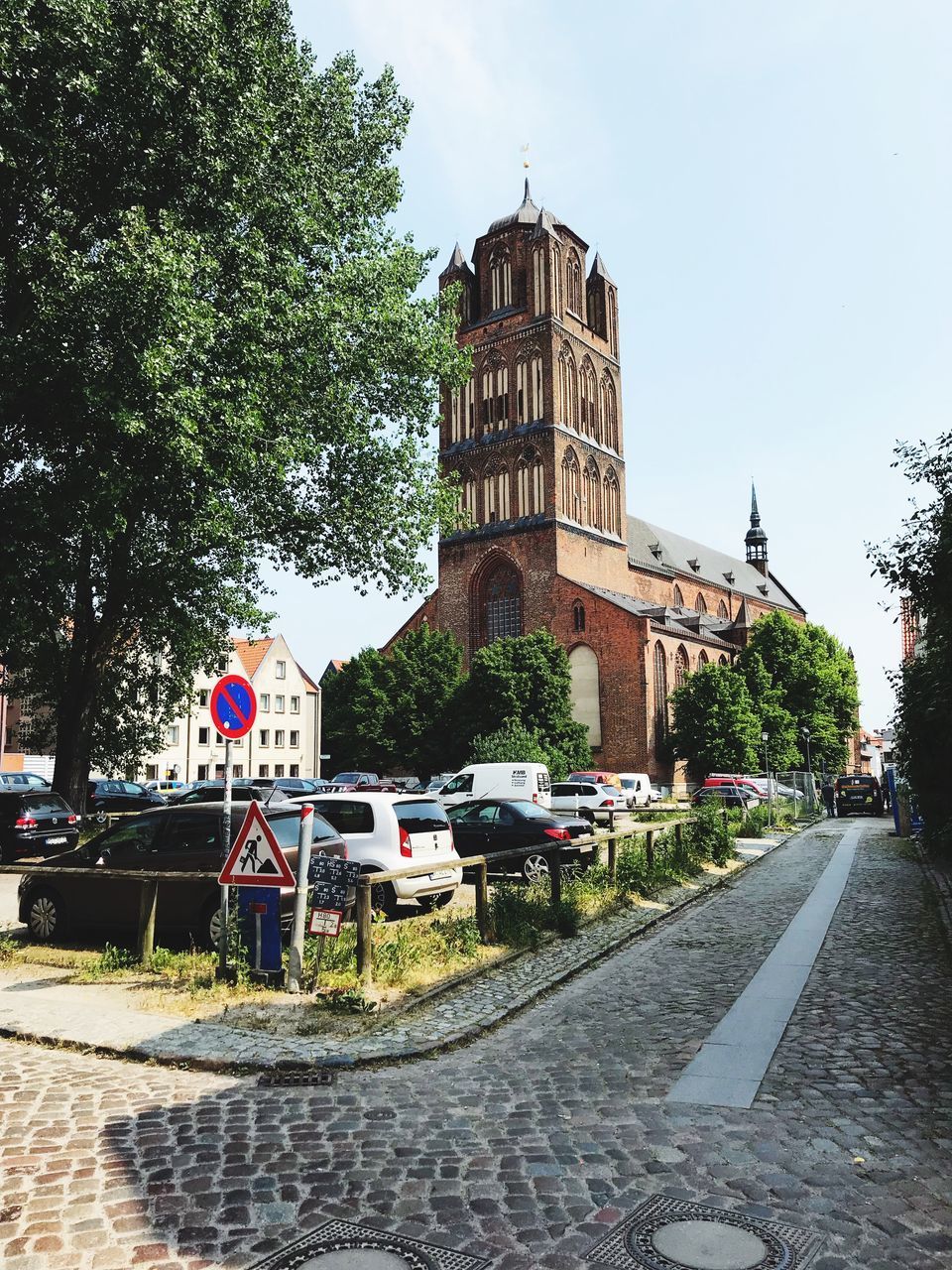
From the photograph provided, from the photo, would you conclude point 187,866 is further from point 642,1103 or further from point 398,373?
point 398,373

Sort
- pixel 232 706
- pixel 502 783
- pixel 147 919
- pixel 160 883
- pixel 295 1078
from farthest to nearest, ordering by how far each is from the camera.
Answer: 1. pixel 502 783
2. pixel 160 883
3. pixel 147 919
4. pixel 232 706
5. pixel 295 1078

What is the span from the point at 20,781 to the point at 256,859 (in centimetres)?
2278

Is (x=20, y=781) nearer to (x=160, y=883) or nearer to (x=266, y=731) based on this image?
(x=160, y=883)

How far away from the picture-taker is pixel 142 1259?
3320mm

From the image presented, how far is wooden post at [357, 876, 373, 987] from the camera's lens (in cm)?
747

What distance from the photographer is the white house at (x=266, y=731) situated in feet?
194

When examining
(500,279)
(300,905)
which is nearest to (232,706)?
(300,905)

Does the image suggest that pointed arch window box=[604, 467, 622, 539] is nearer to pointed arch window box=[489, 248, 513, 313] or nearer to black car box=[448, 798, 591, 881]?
pointed arch window box=[489, 248, 513, 313]

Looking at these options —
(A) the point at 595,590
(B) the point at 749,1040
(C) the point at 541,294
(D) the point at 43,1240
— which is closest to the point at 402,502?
(B) the point at 749,1040

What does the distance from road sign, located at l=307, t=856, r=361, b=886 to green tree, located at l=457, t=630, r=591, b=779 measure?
120ft

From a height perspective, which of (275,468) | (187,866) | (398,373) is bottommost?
(187,866)

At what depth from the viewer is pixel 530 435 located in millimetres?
51406

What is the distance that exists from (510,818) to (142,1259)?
37.8ft

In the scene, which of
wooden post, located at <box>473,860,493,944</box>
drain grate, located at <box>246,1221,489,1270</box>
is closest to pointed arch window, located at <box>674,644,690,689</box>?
wooden post, located at <box>473,860,493,944</box>
